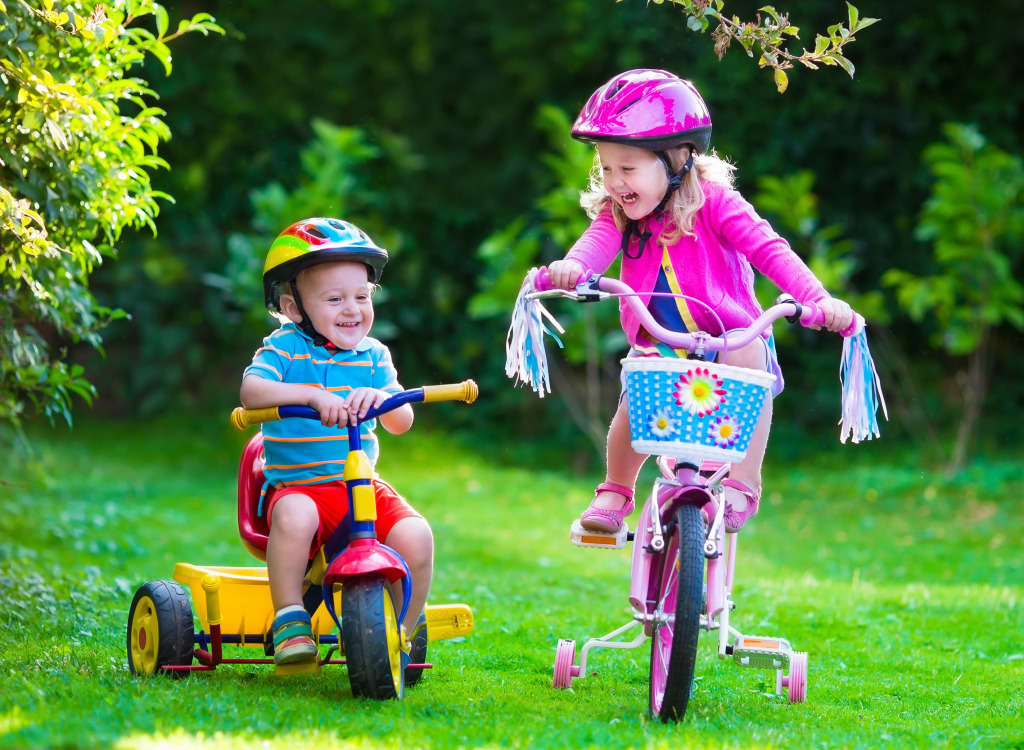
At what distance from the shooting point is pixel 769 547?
30.5ft

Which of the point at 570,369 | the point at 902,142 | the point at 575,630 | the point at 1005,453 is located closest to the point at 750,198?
the point at 902,142

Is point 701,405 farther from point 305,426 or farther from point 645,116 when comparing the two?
point 305,426

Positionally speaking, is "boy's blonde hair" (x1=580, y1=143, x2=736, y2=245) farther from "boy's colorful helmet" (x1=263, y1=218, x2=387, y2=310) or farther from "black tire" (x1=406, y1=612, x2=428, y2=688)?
"black tire" (x1=406, y1=612, x2=428, y2=688)

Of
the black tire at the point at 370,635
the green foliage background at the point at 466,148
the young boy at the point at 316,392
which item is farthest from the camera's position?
the green foliage background at the point at 466,148

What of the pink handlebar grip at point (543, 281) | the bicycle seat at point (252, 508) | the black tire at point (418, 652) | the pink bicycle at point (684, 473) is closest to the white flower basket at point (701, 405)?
the pink bicycle at point (684, 473)

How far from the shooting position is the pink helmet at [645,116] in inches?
156

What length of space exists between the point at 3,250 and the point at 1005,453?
33.5ft

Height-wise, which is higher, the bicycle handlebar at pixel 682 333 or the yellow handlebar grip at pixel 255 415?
the bicycle handlebar at pixel 682 333

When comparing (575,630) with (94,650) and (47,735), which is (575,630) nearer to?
(94,650)

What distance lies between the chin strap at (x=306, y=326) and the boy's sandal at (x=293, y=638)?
88cm

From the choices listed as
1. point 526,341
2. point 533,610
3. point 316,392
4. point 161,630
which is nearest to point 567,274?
point 526,341

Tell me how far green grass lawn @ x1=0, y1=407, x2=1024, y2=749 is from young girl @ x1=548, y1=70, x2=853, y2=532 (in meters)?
0.78

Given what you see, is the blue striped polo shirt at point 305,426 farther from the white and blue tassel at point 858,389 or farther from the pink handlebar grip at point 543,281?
the white and blue tassel at point 858,389

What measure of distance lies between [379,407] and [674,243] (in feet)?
3.67
